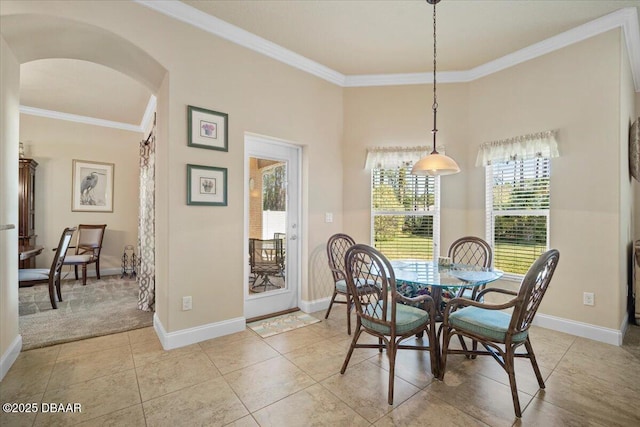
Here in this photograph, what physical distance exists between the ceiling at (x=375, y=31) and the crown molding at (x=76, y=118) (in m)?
1.06

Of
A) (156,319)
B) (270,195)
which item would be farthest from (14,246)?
(270,195)

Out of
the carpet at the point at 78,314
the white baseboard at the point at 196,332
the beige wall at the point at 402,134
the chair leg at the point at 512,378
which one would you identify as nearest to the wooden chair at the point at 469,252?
the beige wall at the point at 402,134

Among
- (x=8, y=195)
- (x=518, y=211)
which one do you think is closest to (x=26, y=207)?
(x=8, y=195)

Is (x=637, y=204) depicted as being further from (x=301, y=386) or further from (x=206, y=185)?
(x=206, y=185)

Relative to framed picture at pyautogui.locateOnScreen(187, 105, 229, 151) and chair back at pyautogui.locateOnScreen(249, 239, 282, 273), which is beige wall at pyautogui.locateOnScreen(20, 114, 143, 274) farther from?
framed picture at pyautogui.locateOnScreen(187, 105, 229, 151)

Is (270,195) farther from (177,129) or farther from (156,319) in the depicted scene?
(156,319)

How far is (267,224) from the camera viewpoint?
11.5ft

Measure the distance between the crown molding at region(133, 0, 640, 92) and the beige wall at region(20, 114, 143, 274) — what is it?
4.05 meters

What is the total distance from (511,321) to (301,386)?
1434mm

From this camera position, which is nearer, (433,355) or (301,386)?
(301,386)

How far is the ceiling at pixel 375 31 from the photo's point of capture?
2.60 metres

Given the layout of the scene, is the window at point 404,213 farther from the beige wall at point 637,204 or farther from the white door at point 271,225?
the beige wall at point 637,204

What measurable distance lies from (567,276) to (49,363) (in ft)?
15.7

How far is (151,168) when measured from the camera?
3.63 metres
